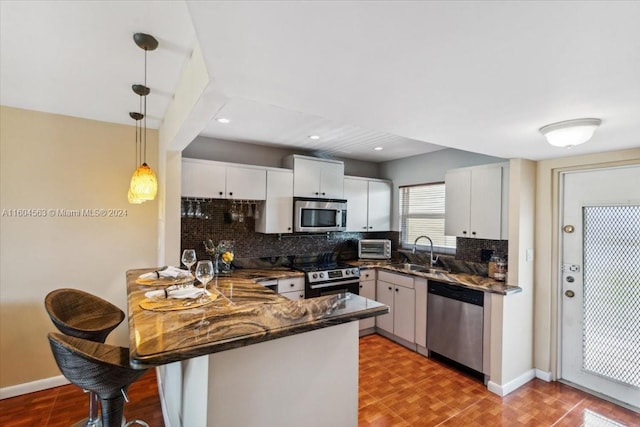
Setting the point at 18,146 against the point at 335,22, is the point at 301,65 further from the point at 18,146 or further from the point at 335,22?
the point at 18,146

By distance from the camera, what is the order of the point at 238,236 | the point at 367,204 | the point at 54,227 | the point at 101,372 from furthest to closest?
the point at 367,204
the point at 238,236
the point at 54,227
the point at 101,372

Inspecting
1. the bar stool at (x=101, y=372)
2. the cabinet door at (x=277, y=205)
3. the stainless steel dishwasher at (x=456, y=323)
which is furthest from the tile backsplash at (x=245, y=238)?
the bar stool at (x=101, y=372)

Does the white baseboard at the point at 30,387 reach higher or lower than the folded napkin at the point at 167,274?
lower

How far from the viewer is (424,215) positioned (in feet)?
14.6

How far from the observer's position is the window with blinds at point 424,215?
13.8 ft

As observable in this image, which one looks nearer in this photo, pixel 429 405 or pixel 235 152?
pixel 429 405

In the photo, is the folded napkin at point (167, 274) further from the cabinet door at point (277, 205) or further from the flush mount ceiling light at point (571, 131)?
the flush mount ceiling light at point (571, 131)

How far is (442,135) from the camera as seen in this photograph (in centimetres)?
233

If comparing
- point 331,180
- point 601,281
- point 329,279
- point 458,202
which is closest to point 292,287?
point 329,279

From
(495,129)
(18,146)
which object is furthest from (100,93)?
(495,129)

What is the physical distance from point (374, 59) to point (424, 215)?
11.6 feet

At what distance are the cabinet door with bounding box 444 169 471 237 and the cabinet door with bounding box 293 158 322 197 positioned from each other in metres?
1.61

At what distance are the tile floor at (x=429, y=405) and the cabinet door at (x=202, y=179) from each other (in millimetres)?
1880

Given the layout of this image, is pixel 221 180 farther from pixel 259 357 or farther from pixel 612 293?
pixel 612 293
